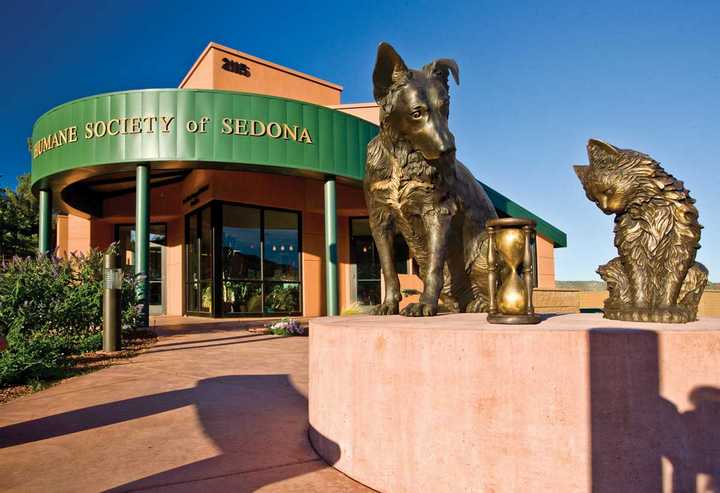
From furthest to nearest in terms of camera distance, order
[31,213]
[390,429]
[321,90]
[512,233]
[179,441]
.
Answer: [31,213], [321,90], [179,441], [512,233], [390,429]

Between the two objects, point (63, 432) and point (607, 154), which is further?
point (63, 432)

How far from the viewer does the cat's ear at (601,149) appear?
2.80 metres

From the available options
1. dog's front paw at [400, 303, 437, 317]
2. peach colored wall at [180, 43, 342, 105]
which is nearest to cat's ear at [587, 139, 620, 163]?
dog's front paw at [400, 303, 437, 317]

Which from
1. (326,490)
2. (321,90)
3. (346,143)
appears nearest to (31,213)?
(321,90)

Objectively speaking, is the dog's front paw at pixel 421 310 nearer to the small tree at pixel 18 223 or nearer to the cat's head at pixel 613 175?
the cat's head at pixel 613 175

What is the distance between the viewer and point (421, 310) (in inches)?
118

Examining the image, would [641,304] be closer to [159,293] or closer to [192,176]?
[192,176]

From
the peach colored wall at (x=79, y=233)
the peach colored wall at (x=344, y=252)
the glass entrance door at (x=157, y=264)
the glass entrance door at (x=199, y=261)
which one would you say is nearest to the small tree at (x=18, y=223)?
the peach colored wall at (x=79, y=233)

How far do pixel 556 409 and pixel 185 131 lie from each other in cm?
1090

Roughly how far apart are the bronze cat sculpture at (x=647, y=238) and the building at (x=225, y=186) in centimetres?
954

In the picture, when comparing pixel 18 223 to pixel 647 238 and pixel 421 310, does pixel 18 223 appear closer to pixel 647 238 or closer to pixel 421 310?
pixel 421 310

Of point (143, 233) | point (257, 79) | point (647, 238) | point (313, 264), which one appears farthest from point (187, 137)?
point (647, 238)

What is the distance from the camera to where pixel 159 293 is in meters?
19.0

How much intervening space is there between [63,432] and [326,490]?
2.18m
